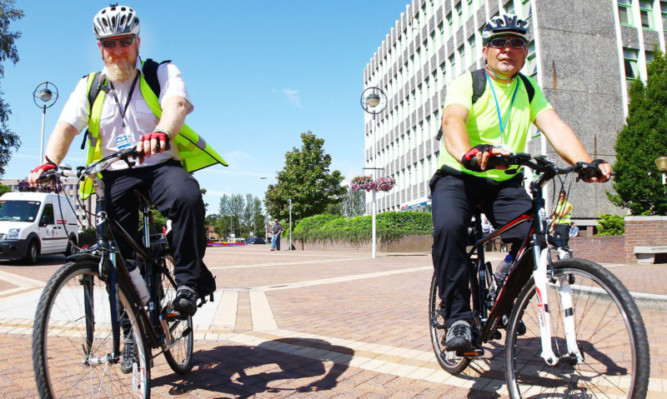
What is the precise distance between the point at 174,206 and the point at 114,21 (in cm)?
109

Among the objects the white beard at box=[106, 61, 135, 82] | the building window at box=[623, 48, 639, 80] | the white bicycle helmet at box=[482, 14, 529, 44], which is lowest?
the white beard at box=[106, 61, 135, 82]

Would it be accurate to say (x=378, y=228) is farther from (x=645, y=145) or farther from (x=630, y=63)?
(x=630, y=63)

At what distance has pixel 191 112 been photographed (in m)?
2.89

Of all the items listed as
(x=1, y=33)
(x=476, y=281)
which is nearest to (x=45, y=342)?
(x=476, y=281)

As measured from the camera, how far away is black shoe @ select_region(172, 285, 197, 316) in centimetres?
261

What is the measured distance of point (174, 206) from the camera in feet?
8.84

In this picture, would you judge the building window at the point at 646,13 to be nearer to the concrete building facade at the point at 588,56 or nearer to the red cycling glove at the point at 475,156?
the concrete building facade at the point at 588,56

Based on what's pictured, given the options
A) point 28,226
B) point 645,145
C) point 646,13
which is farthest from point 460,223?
point 646,13

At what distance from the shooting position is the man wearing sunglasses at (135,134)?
107 inches

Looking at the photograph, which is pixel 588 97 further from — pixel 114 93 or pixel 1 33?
pixel 1 33

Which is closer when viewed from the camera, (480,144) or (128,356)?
(128,356)

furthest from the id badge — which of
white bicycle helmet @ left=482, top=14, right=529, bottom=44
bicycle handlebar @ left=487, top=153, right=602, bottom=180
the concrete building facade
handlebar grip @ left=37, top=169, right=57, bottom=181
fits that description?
the concrete building facade

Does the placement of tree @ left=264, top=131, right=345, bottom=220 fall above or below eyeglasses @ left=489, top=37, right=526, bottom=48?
above

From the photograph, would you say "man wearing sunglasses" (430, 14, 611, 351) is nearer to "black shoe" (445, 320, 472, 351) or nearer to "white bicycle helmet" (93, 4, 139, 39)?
"black shoe" (445, 320, 472, 351)
